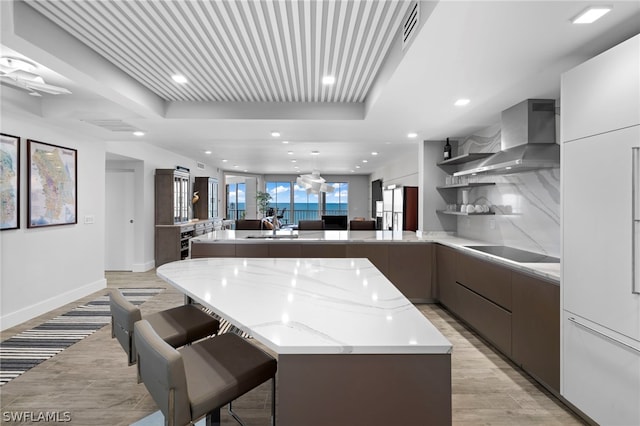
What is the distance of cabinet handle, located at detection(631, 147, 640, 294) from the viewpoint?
1647 millimetres

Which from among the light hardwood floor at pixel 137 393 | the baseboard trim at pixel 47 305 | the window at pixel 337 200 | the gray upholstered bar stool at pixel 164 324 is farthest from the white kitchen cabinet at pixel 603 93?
the window at pixel 337 200

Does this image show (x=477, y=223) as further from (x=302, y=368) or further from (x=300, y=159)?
(x=300, y=159)

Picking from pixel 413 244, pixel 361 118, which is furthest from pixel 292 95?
pixel 413 244

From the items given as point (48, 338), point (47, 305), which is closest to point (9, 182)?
point (47, 305)

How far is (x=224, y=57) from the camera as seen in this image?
2732 millimetres

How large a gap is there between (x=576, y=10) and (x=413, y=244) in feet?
10.3

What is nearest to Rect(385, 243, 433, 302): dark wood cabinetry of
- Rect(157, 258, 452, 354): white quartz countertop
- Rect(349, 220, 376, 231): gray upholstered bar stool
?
Rect(349, 220, 376, 231): gray upholstered bar stool

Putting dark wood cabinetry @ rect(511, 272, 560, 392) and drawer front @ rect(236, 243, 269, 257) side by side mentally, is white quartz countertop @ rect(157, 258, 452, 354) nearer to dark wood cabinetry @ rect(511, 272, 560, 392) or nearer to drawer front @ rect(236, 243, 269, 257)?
dark wood cabinetry @ rect(511, 272, 560, 392)

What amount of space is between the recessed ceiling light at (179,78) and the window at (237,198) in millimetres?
10166

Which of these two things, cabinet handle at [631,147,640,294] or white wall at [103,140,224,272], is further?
white wall at [103,140,224,272]

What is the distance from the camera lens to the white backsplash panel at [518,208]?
10.1ft

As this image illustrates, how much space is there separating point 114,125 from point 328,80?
2.83 metres

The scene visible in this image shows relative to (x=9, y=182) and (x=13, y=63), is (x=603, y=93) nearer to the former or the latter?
(x=13, y=63)

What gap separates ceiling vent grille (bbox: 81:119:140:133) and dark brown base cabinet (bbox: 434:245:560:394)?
14.2 ft
